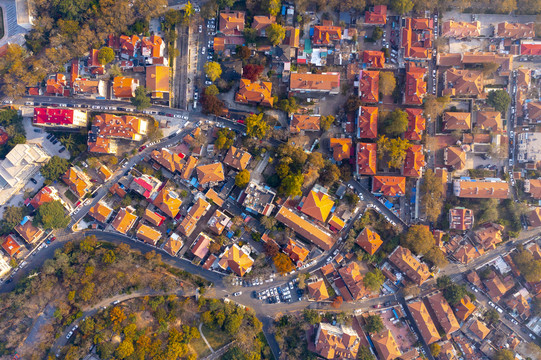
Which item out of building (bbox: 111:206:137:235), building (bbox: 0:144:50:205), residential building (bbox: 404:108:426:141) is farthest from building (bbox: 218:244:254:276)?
residential building (bbox: 404:108:426:141)

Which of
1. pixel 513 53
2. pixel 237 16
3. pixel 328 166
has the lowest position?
pixel 328 166

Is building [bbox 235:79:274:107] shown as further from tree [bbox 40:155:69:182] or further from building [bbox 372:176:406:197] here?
tree [bbox 40:155:69:182]

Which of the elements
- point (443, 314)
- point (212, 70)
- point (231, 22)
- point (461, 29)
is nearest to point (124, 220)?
point (212, 70)

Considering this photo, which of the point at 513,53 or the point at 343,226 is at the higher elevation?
the point at 513,53

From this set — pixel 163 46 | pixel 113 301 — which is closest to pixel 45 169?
pixel 113 301

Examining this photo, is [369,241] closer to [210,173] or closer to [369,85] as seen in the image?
[369,85]

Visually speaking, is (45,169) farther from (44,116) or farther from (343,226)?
(343,226)

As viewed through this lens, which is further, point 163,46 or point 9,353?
point 163,46

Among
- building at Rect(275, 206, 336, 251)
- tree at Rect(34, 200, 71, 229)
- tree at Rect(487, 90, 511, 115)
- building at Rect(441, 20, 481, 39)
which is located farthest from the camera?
building at Rect(441, 20, 481, 39)
